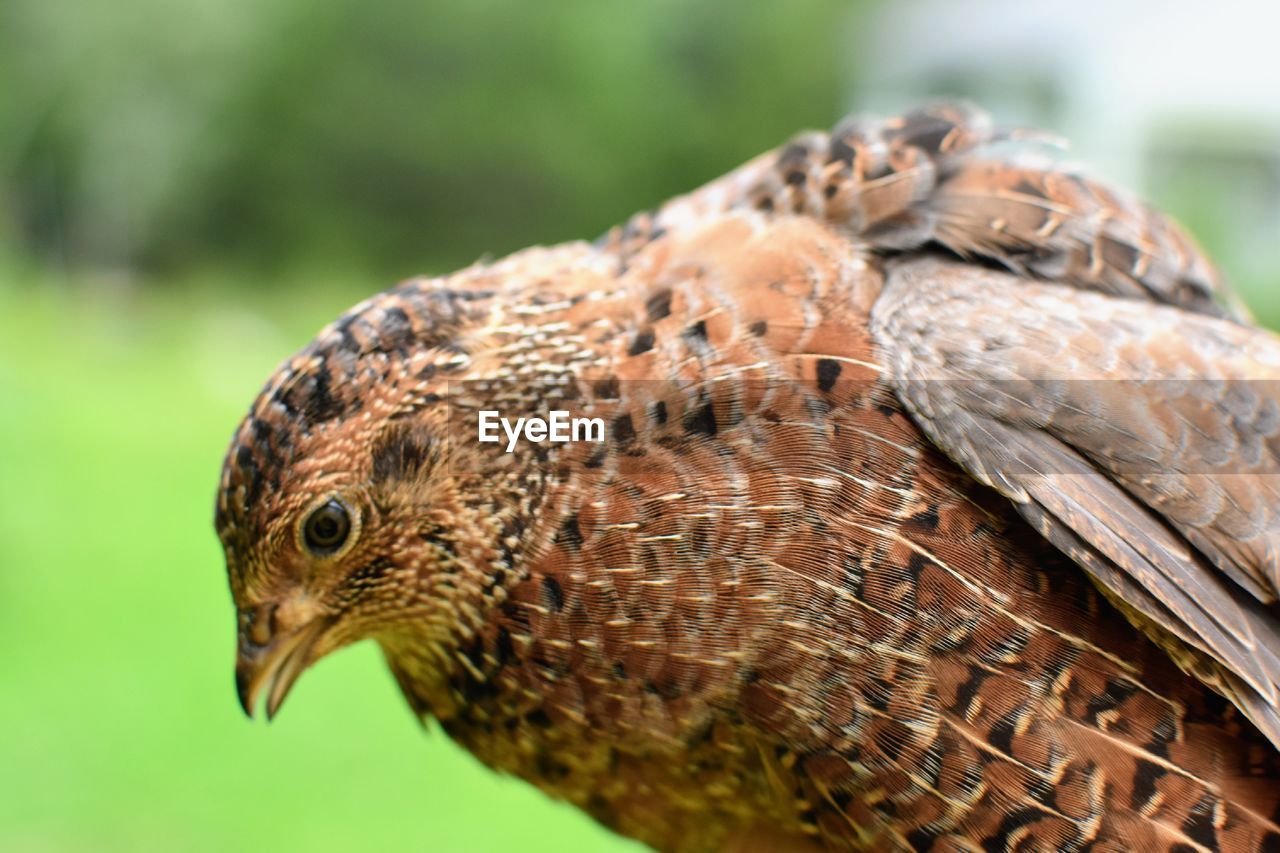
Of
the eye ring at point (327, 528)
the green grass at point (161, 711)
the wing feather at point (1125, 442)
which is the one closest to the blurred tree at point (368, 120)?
the green grass at point (161, 711)

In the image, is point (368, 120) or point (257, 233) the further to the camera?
point (368, 120)

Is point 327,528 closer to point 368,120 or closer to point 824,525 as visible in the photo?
point 824,525

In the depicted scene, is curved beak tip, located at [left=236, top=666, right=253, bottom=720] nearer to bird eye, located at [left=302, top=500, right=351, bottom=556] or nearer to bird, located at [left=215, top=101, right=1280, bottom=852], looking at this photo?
bird, located at [left=215, top=101, right=1280, bottom=852]

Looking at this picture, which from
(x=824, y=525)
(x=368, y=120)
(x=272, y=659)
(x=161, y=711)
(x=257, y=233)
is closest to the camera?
(x=824, y=525)

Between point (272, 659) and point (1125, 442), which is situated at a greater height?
point (1125, 442)

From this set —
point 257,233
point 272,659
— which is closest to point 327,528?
point 272,659

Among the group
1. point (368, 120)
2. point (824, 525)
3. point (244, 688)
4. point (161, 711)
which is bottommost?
point (161, 711)
